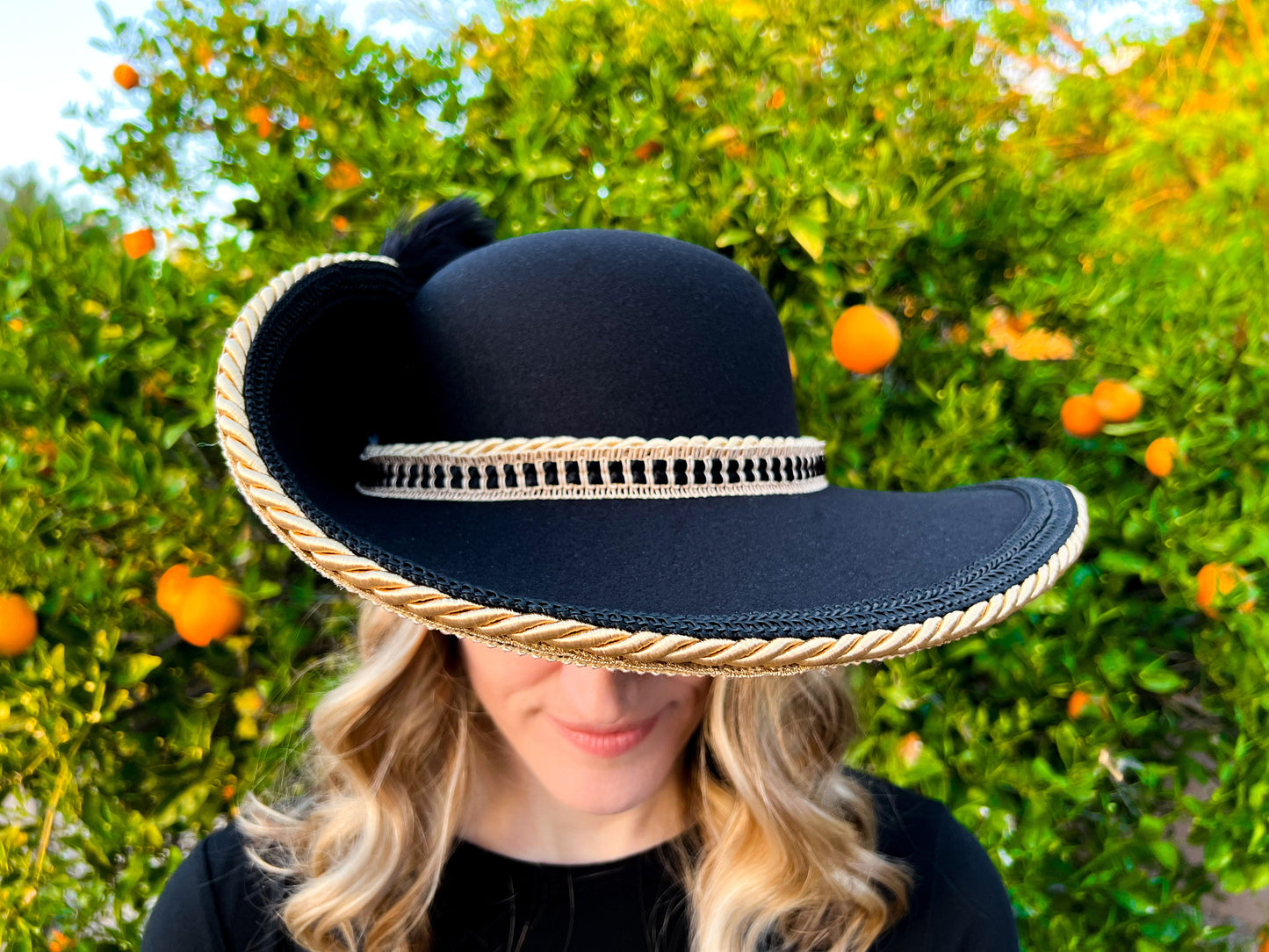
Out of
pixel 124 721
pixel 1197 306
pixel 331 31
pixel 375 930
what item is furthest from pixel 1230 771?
pixel 331 31

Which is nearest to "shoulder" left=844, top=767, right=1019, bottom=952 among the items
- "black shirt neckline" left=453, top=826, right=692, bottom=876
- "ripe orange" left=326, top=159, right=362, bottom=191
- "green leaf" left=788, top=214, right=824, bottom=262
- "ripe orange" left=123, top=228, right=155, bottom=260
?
"black shirt neckline" left=453, top=826, right=692, bottom=876

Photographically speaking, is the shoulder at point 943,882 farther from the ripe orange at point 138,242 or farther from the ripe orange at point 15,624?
the ripe orange at point 138,242

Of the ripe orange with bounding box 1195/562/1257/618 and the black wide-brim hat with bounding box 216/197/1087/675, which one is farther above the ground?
the black wide-brim hat with bounding box 216/197/1087/675

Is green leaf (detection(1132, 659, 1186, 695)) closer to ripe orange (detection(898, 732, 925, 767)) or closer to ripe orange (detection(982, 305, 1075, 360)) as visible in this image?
ripe orange (detection(898, 732, 925, 767))

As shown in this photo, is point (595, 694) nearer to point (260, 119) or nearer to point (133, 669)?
point (133, 669)

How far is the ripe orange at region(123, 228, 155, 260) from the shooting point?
5.13 feet

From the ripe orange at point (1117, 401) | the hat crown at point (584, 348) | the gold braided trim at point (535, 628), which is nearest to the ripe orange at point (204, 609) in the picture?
the hat crown at point (584, 348)

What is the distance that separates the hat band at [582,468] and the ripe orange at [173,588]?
0.74 m

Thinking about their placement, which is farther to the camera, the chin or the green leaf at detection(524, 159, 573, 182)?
the green leaf at detection(524, 159, 573, 182)

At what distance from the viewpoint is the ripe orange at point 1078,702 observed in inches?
62.4

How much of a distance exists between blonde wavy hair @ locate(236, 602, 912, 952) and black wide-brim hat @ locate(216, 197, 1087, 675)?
44 centimetres

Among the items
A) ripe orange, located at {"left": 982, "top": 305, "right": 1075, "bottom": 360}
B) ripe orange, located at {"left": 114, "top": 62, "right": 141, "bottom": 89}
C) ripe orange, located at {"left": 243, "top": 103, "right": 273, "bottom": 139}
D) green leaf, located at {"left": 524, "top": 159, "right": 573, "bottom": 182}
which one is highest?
ripe orange, located at {"left": 114, "top": 62, "right": 141, "bottom": 89}

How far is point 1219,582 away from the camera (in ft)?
4.91

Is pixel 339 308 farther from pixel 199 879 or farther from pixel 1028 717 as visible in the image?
pixel 1028 717
